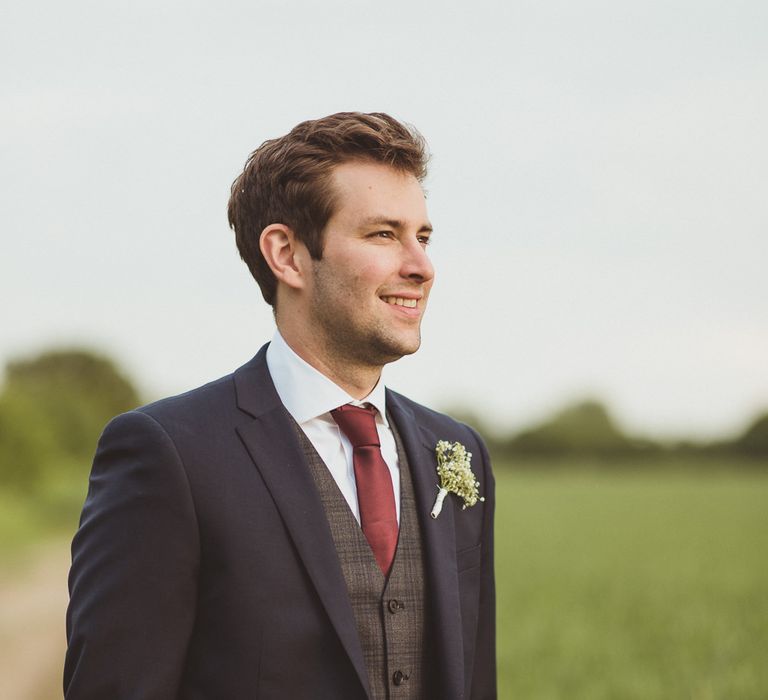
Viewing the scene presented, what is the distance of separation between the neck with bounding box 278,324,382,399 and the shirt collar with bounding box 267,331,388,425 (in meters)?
0.02

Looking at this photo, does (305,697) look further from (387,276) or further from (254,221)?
(254,221)

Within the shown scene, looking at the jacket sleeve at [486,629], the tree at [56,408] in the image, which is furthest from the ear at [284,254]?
the tree at [56,408]

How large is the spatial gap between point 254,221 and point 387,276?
1.71 ft

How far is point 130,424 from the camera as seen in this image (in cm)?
268

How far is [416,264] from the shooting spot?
9.57 feet

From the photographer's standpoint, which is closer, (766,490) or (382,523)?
(382,523)

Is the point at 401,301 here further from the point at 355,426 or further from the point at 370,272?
the point at 355,426

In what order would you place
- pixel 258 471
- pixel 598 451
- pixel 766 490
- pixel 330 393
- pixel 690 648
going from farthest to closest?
pixel 598 451 < pixel 766 490 < pixel 690 648 < pixel 330 393 < pixel 258 471

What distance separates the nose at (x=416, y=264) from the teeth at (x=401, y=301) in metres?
0.06

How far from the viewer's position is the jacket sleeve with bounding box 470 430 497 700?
10.7 feet

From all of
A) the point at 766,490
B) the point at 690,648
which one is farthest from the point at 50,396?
the point at 690,648

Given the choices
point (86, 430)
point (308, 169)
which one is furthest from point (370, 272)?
point (86, 430)

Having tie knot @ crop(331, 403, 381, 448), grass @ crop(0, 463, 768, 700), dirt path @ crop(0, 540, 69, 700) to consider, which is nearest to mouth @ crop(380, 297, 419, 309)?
tie knot @ crop(331, 403, 381, 448)

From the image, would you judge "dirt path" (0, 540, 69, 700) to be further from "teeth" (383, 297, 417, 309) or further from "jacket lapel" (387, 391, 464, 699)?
"teeth" (383, 297, 417, 309)
